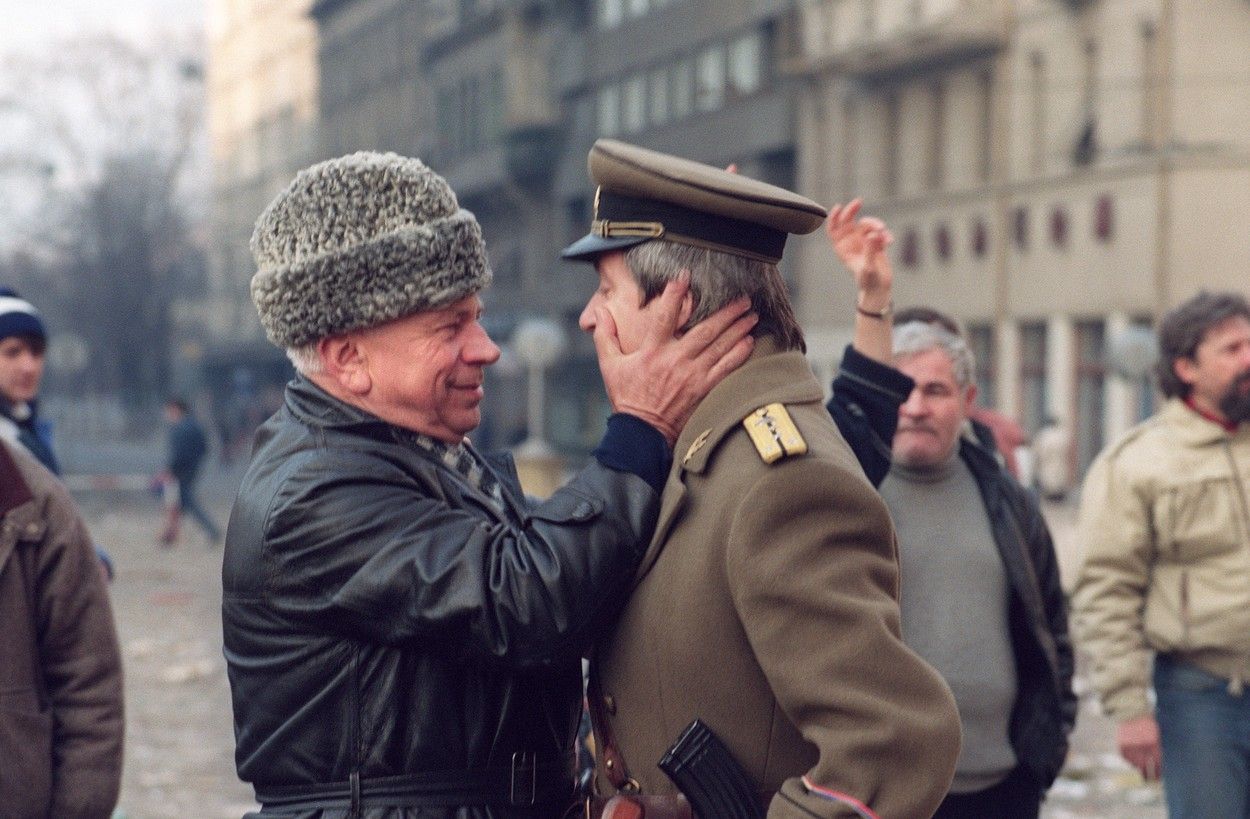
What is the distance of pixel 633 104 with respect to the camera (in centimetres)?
5153

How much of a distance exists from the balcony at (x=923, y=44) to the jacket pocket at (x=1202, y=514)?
100ft

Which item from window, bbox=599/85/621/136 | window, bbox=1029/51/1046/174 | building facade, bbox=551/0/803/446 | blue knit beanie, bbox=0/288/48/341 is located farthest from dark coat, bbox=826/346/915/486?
window, bbox=599/85/621/136

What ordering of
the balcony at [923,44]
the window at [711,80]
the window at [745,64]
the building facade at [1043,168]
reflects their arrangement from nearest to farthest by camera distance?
the building facade at [1043,168] < the balcony at [923,44] < the window at [745,64] < the window at [711,80]

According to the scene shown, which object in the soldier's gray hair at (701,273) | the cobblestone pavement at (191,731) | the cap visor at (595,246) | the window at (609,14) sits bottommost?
the cobblestone pavement at (191,731)

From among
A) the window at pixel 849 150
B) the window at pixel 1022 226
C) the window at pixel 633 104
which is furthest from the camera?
the window at pixel 633 104

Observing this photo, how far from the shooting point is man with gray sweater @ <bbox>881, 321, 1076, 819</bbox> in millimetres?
5281

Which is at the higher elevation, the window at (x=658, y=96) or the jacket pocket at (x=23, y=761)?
the window at (x=658, y=96)

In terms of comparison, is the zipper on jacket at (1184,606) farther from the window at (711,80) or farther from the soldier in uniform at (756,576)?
the window at (711,80)

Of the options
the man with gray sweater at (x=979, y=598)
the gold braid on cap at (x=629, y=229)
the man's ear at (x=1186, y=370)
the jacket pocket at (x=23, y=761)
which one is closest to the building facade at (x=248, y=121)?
the man's ear at (x=1186, y=370)

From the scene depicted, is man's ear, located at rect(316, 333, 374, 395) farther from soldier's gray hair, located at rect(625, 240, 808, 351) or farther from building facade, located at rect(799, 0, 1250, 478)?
building facade, located at rect(799, 0, 1250, 478)

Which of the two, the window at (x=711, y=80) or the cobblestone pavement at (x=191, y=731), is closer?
the cobblestone pavement at (x=191, y=731)

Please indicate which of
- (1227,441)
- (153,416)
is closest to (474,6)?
(153,416)

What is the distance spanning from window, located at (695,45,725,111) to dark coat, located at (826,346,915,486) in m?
41.9

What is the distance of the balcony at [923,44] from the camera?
1406 inches
